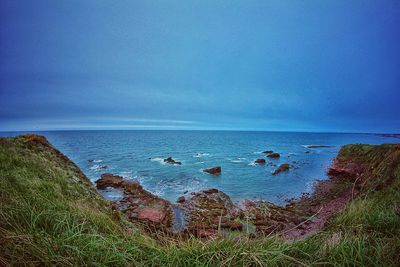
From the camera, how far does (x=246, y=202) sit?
16562 millimetres

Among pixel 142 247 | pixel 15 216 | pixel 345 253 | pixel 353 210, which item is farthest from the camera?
pixel 353 210

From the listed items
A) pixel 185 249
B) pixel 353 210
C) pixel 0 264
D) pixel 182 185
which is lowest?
pixel 182 185

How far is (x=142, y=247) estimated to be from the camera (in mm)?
2289

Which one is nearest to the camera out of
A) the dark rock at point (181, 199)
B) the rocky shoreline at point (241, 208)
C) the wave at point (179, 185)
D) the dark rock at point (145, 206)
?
the rocky shoreline at point (241, 208)

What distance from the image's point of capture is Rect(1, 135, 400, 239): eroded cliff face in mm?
9180

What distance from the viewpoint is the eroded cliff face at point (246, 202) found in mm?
9180

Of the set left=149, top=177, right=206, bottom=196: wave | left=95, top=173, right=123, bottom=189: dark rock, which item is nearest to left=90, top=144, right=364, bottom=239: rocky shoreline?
left=95, top=173, right=123, bottom=189: dark rock

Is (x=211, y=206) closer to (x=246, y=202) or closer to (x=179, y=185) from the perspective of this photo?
(x=246, y=202)

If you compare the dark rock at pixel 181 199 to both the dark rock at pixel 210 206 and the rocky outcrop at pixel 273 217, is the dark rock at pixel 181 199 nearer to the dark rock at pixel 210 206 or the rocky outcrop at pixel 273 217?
the dark rock at pixel 210 206

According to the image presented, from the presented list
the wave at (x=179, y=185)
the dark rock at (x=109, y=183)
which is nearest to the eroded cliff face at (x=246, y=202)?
the dark rock at (x=109, y=183)

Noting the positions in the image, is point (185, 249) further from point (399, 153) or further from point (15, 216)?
point (399, 153)

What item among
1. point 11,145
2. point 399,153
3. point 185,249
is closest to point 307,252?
point 185,249

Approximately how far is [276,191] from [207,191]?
668 centimetres

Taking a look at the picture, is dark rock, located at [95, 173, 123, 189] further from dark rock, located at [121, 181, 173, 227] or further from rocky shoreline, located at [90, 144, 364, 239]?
dark rock, located at [121, 181, 173, 227]
